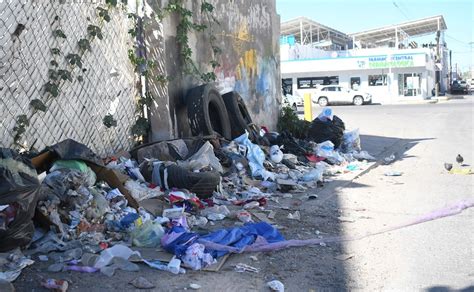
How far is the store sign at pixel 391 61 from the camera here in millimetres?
42062

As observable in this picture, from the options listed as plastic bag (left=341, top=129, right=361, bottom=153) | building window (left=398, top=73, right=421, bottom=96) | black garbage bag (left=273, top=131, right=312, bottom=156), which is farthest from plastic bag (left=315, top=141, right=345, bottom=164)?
building window (left=398, top=73, right=421, bottom=96)

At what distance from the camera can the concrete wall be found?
26.1 feet

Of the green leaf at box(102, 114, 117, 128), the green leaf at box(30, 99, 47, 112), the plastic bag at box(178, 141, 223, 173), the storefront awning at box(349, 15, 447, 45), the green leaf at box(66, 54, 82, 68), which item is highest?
the storefront awning at box(349, 15, 447, 45)

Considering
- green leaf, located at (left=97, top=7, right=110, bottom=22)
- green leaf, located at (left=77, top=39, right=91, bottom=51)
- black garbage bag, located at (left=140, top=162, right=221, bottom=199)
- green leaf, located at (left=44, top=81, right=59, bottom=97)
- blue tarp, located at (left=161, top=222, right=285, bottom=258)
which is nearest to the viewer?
blue tarp, located at (left=161, top=222, right=285, bottom=258)

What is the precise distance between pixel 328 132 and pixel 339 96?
2912 centimetres

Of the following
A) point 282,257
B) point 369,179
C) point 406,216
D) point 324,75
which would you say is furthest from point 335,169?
point 324,75

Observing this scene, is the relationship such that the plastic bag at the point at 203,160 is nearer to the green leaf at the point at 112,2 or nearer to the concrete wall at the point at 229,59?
the concrete wall at the point at 229,59

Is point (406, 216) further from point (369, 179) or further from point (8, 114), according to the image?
point (8, 114)

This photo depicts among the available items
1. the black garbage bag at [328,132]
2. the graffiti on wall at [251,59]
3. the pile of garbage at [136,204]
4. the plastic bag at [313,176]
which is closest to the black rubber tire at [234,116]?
the graffiti on wall at [251,59]

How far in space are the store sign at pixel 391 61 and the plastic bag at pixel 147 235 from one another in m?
40.6

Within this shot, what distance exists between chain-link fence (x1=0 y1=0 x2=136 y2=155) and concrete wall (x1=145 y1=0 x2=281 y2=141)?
1.48 ft

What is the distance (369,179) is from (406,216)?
8.76 feet

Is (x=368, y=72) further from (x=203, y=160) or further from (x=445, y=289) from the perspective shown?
(x=445, y=289)

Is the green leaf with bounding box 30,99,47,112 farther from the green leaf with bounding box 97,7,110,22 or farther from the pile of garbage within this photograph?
the green leaf with bounding box 97,7,110,22
